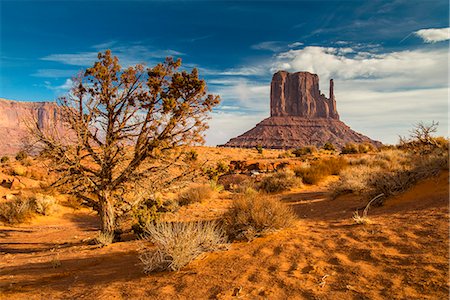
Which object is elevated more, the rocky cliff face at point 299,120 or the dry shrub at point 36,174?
the rocky cliff face at point 299,120

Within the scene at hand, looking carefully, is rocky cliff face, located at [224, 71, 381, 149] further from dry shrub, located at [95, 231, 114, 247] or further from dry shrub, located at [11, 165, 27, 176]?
dry shrub, located at [95, 231, 114, 247]

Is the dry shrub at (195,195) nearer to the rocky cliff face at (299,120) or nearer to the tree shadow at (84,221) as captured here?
the tree shadow at (84,221)

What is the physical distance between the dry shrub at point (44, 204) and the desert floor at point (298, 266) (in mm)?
7148

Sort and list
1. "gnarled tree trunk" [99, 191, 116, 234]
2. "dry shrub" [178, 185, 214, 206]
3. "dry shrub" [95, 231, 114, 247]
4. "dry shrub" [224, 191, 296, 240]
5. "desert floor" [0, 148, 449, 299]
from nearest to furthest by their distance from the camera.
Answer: "desert floor" [0, 148, 449, 299] → "dry shrub" [224, 191, 296, 240] → "dry shrub" [95, 231, 114, 247] → "gnarled tree trunk" [99, 191, 116, 234] → "dry shrub" [178, 185, 214, 206]

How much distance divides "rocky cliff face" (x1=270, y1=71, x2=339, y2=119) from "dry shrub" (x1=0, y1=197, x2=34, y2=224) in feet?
411

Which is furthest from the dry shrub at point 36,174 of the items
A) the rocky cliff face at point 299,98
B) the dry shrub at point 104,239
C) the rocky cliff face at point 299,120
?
the rocky cliff face at point 299,98

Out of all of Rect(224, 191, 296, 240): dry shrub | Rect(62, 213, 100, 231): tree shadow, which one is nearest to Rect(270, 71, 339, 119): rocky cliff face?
Rect(62, 213, 100, 231): tree shadow

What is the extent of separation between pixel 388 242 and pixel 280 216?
7.18 ft

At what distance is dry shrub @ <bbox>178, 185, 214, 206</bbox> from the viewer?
15102 millimetres

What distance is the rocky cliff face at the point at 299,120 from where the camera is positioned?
106 meters

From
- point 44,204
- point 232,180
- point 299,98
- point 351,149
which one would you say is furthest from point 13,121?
point 351,149

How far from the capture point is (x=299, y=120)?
424ft

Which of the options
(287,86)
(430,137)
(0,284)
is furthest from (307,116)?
(0,284)

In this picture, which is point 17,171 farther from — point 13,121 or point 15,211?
point 13,121
